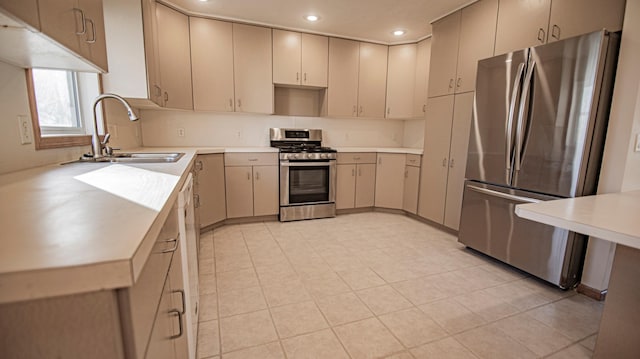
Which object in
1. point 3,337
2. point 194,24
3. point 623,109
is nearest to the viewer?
point 3,337

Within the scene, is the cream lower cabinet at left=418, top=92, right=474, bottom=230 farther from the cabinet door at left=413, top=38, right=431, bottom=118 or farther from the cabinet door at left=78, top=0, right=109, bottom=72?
the cabinet door at left=78, top=0, right=109, bottom=72

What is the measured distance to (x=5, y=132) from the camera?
127cm

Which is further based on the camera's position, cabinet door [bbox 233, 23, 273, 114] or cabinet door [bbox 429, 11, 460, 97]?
cabinet door [bbox 233, 23, 273, 114]

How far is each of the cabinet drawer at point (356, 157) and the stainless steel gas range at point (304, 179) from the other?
16cm

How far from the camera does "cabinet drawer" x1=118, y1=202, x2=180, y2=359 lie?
460 millimetres

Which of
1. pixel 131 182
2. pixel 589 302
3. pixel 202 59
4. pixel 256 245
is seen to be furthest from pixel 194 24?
pixel 589 302

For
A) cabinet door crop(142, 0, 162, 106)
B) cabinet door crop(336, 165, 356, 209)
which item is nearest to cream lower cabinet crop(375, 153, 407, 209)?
cabinet door crop(336, 165, 356, 209)

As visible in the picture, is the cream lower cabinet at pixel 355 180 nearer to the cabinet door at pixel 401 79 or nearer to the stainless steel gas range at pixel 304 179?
the stainless steel gas range at pixel 304 179

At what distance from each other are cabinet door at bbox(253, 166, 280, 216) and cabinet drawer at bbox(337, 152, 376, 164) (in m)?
0.92

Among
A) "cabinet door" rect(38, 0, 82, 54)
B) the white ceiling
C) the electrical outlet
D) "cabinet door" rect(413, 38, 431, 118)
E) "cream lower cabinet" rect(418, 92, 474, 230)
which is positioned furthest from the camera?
"cabinet door" rect(413, 38, 431, 118)

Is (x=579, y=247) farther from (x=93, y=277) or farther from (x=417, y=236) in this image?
(x=93, y=277)

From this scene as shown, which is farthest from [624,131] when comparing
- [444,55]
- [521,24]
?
[444,55]

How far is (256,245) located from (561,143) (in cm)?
268

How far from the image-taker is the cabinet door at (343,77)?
389 cm
